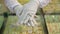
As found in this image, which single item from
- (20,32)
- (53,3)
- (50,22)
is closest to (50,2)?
(53,3)

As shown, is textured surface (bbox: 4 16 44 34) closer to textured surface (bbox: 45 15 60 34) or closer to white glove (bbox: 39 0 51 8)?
textured surface (bbox: 45 15 60 34)

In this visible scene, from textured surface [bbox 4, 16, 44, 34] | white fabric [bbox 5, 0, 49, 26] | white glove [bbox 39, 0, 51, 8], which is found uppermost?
white glove [bbox 39, 0, 51, 8]

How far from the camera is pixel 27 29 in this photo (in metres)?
0.64

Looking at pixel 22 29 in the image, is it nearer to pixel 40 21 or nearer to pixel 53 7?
pixel 40 21

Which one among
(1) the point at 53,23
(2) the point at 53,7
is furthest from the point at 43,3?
(1) the point at 53,23

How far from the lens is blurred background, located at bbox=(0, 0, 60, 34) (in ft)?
2.07

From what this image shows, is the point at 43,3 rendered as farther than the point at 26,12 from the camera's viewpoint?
Yes

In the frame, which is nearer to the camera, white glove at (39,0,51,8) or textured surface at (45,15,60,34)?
textured surface at (45,15,60,34)

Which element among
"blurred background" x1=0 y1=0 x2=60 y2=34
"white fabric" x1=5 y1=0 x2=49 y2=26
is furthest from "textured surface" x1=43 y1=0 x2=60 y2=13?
"white fabric" x1=5 y1=0 x2=49 y2=26

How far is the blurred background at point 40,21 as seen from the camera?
63 centimetres

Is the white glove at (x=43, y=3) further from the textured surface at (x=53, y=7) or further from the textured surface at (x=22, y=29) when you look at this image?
the textured surface at (x=22, y=29)

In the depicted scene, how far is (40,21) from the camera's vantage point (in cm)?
73

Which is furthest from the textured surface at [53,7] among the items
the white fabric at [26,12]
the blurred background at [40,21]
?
the white fabric at [26,12]

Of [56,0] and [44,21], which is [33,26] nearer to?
[44,21]
